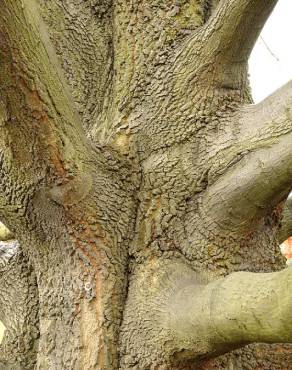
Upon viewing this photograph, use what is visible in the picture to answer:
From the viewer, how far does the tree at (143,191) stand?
1.45 meters

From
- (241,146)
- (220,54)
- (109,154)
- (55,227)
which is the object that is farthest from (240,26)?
(55,227)

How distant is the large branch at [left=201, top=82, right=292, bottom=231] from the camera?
1.51 meters

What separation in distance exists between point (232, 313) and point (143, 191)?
0.56 m

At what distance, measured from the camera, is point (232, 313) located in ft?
4.11

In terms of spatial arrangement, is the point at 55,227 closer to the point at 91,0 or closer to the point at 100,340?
the point at 100,340

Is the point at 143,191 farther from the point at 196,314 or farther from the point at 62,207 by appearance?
the point at 196,314

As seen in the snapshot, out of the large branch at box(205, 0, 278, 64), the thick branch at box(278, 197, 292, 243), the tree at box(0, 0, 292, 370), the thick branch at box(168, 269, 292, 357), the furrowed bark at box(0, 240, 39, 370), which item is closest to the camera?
Answer: the thick branch at box(168, 269, 292, 357)

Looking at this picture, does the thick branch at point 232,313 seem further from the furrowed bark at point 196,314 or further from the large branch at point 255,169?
the large branch at point 255,169

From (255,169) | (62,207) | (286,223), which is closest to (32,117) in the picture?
(62,207)

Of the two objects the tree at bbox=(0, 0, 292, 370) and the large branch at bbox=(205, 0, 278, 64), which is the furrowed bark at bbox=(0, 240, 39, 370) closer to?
the tree at bbox=(0, 0, 292, 370)

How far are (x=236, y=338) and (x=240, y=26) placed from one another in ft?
2.69

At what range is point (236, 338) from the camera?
1.30 m

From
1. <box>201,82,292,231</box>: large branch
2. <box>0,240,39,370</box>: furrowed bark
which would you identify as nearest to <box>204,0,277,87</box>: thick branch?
<box>201,82,292,231</box>: large branch

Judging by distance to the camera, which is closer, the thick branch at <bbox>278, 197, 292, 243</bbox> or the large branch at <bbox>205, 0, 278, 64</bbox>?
the large branch at <bbox>205, 0, 278, 64</bbox>
